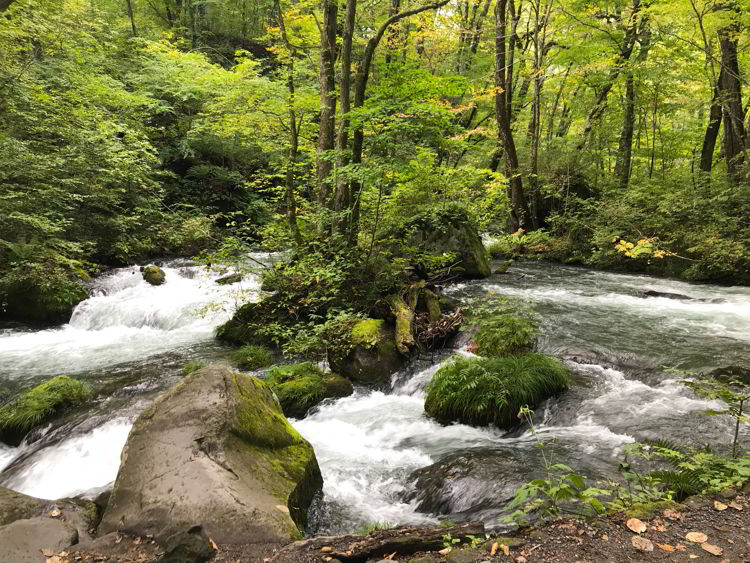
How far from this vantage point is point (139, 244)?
1602cm

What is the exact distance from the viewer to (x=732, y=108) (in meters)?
13.9

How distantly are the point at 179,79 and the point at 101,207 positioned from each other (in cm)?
743

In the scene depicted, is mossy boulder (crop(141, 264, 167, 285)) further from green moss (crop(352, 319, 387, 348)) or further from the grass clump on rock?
the grass clump on rock

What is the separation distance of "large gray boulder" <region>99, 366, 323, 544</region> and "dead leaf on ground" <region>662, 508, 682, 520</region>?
2625mm

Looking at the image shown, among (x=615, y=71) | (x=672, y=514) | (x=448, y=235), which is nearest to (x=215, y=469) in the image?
(x=672, y=514)

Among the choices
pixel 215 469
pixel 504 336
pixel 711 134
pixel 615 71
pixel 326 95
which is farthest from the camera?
pixel 615 71

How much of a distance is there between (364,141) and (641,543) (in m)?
9.36

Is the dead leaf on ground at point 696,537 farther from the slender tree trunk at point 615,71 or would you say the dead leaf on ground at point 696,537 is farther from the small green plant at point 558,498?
the slender tree trunk at point 615,71

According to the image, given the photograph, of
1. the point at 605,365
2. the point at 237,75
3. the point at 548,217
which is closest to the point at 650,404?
the point at 605,365

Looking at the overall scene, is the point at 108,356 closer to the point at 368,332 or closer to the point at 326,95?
the point at 368,332

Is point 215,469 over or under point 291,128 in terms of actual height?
under

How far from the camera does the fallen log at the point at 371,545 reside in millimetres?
2885

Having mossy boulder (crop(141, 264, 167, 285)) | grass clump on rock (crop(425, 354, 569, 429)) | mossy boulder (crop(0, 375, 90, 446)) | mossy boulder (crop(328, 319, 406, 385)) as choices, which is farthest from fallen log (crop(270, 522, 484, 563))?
mossy boulder (crop(141, 264, 167, 285))

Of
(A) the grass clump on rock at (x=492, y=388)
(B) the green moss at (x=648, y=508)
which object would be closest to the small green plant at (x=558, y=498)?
(B) the green moss at (x=648, y=508)
